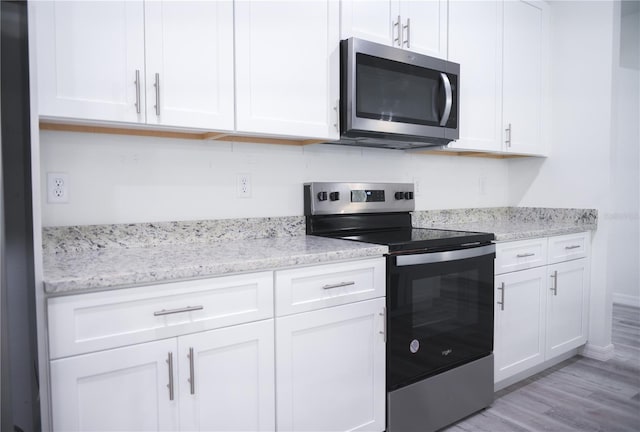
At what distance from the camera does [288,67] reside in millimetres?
1766

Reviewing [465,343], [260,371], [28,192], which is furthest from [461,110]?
[28,192]

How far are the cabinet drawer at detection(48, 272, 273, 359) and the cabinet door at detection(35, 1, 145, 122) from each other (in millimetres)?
604

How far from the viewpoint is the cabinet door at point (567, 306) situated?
2.53m

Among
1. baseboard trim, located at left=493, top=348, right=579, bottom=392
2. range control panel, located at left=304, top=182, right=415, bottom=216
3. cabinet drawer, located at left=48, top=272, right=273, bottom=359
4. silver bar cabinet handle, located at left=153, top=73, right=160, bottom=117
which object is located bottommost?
baseboard trim, located at left=493, top=348, right=579, bottom=392

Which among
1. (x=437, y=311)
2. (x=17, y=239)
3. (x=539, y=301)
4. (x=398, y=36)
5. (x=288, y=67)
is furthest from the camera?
(x=539, y=301)

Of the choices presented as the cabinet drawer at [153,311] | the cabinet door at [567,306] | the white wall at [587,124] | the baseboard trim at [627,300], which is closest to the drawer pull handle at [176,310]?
the cabinet drawer at [153,311]

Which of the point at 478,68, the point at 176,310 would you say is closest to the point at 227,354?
the point at 176,310

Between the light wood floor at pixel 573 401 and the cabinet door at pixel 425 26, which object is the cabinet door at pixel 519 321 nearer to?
the light wood floor at pixel 573 401

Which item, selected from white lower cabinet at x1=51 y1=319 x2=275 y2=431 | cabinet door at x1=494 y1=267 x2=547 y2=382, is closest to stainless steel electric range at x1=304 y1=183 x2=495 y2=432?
cabinet door at x1=494 y1=267 x2=547 y2=382

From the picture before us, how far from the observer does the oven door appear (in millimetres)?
1737

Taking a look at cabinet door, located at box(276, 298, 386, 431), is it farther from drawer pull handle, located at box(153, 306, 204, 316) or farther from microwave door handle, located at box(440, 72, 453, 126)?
microwave door handle, located at box(440, 72, 453, 126)

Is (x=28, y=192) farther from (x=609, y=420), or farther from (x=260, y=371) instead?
(x=609, y=420)

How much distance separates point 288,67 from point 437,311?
3.96ft

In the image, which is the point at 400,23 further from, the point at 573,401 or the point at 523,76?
the point at 573,401
